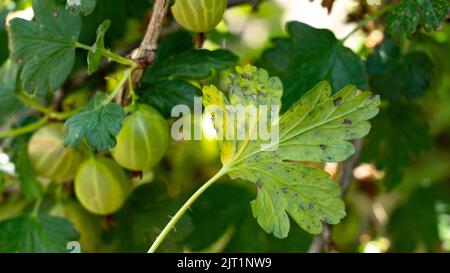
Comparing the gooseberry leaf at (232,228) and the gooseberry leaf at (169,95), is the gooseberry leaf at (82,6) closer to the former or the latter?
the gooseberry leaf at (169,95)

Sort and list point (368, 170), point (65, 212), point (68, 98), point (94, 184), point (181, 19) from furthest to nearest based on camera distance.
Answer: point (368, 170) → point (68, 98) → point (65, 212) → point (94, 184) → point (181, 19)

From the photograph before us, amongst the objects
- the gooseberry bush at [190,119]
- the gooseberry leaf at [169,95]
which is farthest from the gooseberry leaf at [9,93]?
the gooseberry leaf at [169,95]

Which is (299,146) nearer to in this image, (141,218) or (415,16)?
(415,16)

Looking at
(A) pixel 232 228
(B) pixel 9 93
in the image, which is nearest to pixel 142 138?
(B) pixel 9 93

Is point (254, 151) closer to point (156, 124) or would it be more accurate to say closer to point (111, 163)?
point (156, 124)
